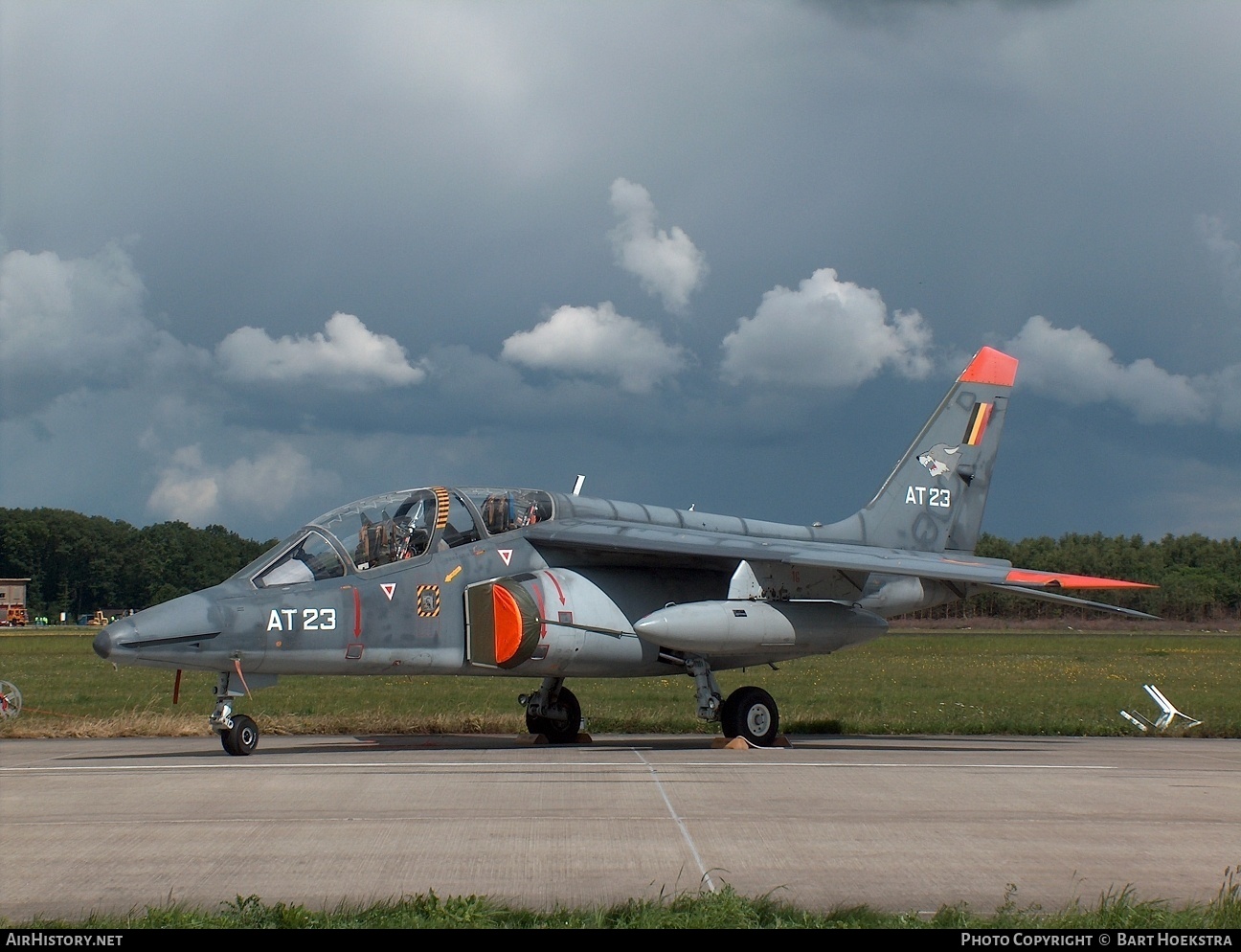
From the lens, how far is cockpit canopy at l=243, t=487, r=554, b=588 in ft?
44.0

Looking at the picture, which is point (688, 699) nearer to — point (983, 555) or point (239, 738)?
point (239, 738)

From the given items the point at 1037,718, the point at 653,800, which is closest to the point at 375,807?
the point at 653,800

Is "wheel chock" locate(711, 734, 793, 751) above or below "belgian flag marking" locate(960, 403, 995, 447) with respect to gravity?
below

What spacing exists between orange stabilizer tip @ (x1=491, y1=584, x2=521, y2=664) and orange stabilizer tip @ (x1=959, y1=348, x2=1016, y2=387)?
888cm

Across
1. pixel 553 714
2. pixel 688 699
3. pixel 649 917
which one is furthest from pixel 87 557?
pixel 649 917

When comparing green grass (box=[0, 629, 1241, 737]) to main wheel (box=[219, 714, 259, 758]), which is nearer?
main wheel (box=[219, 714, 259, 758])

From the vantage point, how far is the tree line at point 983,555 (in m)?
86.4

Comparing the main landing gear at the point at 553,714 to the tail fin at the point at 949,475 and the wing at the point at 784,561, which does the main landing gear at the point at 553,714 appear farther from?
the tail fin at the point at 949,475

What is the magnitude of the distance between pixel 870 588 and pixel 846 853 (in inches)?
386

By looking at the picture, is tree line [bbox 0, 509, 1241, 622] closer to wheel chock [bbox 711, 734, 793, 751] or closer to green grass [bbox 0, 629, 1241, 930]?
green grass [bbox 0, 629, 1241, 930]

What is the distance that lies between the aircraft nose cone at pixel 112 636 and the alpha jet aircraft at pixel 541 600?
0.07 feet

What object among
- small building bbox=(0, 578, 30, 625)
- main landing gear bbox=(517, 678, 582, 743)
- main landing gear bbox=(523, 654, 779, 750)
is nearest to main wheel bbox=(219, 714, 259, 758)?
main landing gear bbox=(517, 678, 582, 743)

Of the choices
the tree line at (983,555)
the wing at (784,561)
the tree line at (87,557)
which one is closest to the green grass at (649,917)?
the wing at (784,561)
